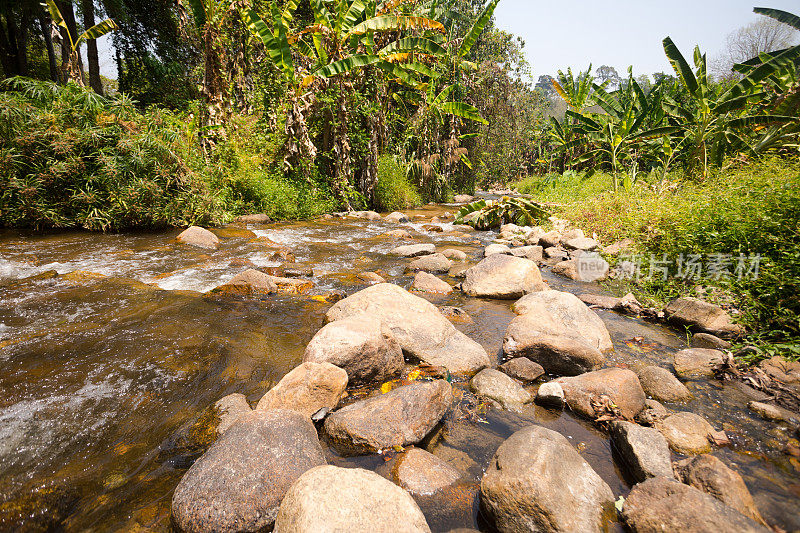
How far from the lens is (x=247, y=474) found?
1.89 m

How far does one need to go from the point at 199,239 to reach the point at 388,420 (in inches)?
269

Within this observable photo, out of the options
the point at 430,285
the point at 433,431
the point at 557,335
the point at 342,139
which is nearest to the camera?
the point at 433,431

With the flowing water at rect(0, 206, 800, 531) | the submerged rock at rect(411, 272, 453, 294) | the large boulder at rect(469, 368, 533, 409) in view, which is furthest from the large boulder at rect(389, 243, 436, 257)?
the large boulder at rect(469, 368, 533, 409)

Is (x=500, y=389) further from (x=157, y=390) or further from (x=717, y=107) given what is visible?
(x=717, y=107)

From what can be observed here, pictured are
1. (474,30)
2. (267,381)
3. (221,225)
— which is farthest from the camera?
(474,30)

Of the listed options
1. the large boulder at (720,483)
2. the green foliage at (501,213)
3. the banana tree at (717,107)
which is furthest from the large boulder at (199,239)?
the banana tree at (717,107)

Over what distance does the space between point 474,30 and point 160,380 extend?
13.5 metres

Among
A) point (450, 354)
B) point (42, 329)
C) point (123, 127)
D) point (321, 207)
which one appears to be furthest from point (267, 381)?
point (321, 207)

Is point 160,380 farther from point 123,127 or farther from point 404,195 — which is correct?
point 404,195

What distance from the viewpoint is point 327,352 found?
2.86m

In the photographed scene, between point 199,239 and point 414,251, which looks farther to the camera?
point 199,239

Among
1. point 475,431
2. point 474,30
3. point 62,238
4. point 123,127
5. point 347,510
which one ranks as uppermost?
point 474,30

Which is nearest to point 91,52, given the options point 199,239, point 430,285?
point 199,239

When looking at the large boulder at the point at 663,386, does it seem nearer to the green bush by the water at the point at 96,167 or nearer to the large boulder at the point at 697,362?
A: the large boulder at the point at 697,362
